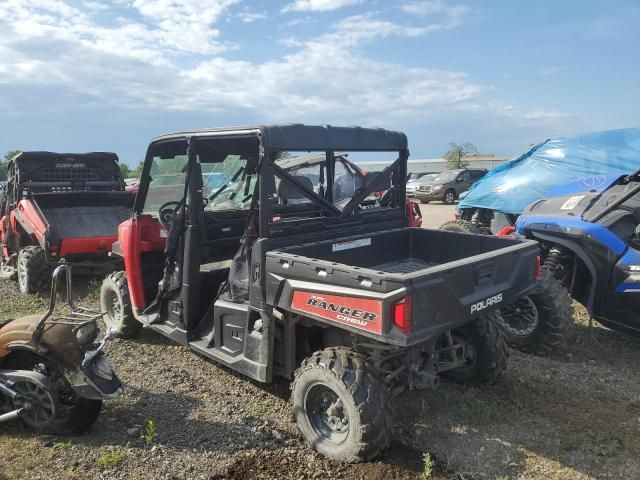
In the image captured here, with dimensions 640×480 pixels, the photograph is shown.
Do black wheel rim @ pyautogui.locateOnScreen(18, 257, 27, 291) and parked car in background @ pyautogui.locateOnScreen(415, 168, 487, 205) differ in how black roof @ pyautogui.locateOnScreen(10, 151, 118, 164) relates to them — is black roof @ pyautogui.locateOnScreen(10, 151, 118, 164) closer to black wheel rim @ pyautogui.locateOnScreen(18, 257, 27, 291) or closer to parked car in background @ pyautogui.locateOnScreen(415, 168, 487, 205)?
black wheel rim @ pyautogui.locateOnScreen(18, 257, 27, 291)

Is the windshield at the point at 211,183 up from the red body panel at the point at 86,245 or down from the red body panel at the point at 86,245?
up

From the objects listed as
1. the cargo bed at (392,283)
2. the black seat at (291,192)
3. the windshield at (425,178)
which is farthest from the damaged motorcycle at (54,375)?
the windshield at (425,178)

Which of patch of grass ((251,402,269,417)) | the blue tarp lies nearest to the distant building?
the blue tarp

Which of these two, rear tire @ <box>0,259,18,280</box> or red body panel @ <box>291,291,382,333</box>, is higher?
red body panel @ <box>291,291,382,333</box>

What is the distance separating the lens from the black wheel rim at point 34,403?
3266 millimetres

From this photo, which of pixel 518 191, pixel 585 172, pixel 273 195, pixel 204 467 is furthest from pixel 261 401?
pixel 585 172

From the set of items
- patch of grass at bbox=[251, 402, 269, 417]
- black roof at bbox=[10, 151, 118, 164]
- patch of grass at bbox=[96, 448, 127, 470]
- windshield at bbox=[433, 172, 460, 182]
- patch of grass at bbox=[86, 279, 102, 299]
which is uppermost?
black roof at bbox=[10, 151, 118, 164]

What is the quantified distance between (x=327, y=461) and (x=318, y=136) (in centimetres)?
211

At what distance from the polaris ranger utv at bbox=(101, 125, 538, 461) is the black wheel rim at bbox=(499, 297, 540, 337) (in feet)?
3.52

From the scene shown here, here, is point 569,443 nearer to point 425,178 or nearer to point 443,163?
point 425,178

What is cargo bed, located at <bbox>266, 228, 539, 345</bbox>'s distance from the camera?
273cm

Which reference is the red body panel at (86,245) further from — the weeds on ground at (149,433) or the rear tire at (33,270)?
the weeds on ground at (149,433)

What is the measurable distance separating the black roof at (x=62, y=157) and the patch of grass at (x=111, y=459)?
19.2ft

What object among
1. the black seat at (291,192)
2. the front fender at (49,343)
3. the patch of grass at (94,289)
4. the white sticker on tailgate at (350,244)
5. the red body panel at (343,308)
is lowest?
the patch of grass at (94,289)
